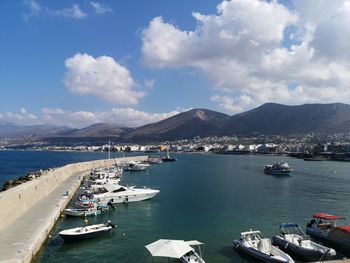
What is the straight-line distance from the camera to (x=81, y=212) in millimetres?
37375

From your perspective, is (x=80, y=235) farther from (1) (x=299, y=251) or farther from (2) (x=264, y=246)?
(1) (x=299, y=251)

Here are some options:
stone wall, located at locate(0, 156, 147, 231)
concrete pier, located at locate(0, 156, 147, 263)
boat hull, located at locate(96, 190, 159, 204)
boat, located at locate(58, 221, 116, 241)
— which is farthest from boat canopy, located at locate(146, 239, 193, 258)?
boat hull, located at locate(96, 190, 159, 204)

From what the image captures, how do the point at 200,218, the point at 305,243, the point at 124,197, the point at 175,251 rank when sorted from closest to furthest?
the point at 175,251 < the point at 305,243 < the point at 200,218 < the point at 124,197

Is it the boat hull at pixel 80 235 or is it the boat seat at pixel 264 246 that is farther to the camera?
the boat hull at pixel 80 235

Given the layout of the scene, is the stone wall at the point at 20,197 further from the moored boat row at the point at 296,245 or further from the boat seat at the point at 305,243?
the boat seat at the point at 305,243

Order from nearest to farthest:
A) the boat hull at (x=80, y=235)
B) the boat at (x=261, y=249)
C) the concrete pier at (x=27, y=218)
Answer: the concrete pier at (x=27, y=218) < the boat at (x=261, y=249) < the boat hull at (x=80, y=235)

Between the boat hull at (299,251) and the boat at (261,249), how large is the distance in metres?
1.89

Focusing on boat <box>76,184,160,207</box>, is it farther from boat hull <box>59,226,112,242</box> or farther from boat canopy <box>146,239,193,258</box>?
boat canopy <box>146,239,193,258</box>

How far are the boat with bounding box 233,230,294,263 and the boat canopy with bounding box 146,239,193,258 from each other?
17.1ft

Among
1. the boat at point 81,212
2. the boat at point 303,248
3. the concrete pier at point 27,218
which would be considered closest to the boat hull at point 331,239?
the boat at point 303,248

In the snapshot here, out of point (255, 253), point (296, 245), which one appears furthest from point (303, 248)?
point (255, 253)

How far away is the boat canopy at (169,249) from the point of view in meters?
22.1

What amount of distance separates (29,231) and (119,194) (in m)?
19.4

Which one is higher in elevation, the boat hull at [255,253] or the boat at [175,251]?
the boat at [175,251]
